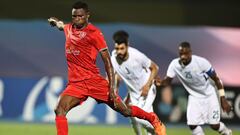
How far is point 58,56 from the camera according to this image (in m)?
14.4

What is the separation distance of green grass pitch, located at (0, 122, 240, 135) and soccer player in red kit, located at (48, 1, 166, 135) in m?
3.71

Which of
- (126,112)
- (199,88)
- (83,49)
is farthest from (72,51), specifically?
(199,88)

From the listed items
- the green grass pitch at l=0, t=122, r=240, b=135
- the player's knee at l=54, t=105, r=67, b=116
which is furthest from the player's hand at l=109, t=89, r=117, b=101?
the green grass pitch at l=0, t=122, r=240, b=135

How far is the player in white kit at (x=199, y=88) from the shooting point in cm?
954

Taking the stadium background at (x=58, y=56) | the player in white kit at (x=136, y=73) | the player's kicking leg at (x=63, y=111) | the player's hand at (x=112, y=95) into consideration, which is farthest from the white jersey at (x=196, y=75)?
the stadium background at (x=58, y=56)

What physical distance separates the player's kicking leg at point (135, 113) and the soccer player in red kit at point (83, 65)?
0.01 metres

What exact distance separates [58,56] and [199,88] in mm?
5172

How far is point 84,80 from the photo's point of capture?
7.97 metres

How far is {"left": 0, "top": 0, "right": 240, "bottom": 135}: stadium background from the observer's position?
45.4 ft

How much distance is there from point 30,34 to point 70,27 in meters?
6.43

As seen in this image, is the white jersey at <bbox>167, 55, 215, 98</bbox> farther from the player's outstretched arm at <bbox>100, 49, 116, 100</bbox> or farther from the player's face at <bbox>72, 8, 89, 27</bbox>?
the player's face at <bbox>72, 8, 89, 27</bbox>

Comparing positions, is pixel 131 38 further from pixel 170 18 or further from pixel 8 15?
pixel 8 15

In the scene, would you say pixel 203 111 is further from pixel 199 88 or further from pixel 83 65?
pixel 83 65

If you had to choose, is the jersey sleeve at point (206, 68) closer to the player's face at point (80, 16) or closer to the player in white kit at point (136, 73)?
the player in white kit at point (136, 73)
